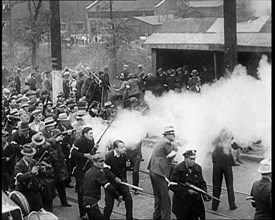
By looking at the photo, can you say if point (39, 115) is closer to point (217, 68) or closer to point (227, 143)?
point (227, 143)

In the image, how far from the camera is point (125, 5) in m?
16.6

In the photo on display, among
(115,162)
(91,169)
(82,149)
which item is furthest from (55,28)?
(91,169)

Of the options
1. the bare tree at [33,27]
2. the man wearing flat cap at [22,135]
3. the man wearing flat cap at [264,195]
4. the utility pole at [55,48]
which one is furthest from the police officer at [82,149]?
the bare tree at [33,27]

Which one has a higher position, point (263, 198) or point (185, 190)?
point (263, 198)

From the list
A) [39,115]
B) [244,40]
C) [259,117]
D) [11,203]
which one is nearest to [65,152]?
[39,115]

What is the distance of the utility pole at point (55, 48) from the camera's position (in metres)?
14.5

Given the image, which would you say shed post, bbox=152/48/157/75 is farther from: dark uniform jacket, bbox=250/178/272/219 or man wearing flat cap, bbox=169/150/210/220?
dark uniform jacket, bbox=250/178/272/219

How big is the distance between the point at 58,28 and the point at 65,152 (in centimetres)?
528

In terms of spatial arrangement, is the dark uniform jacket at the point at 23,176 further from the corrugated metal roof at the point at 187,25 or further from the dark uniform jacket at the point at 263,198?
the corrugated metal roof at the point at 187,25

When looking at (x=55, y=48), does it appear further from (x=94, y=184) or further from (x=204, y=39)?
(x=94, y=184)

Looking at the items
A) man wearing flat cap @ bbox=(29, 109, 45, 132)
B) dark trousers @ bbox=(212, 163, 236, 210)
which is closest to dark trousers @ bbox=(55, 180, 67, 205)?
man wearing flat cap @ bbox=(29, 109, 45, 132)

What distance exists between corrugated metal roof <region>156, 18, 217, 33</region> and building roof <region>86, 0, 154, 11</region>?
3.16 ft

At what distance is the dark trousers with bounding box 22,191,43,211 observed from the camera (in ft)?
25.9

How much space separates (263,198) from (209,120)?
14.9 ft
